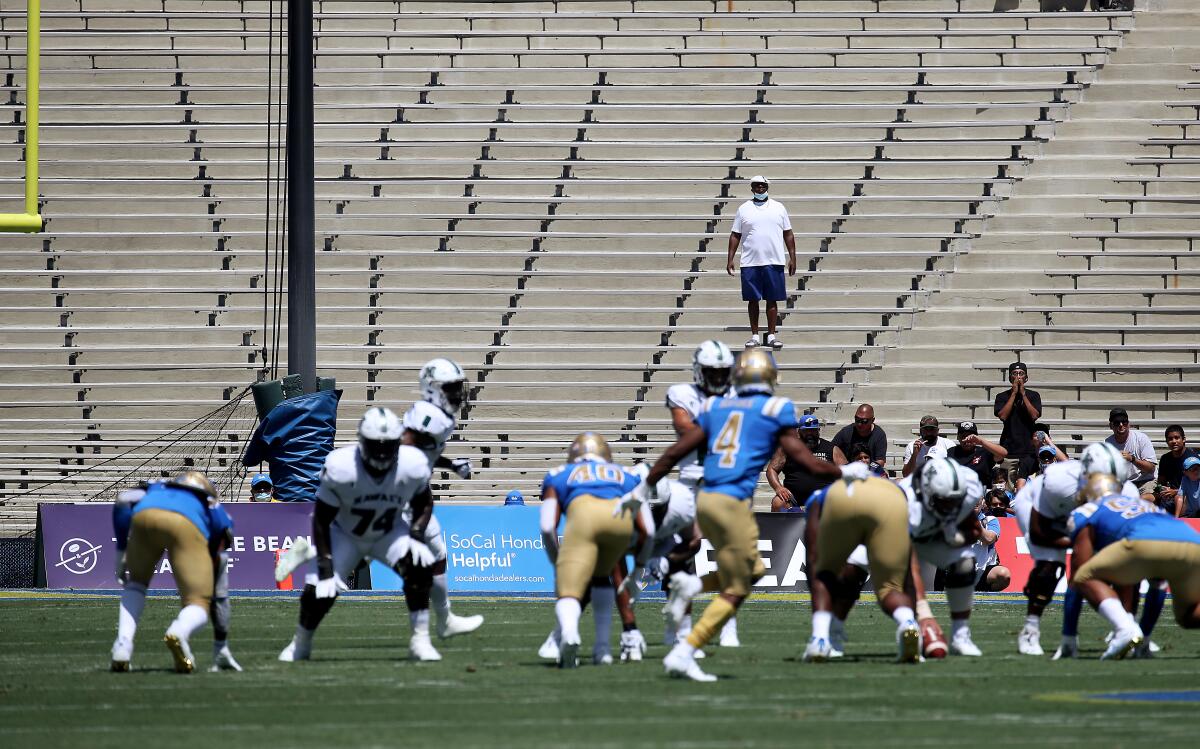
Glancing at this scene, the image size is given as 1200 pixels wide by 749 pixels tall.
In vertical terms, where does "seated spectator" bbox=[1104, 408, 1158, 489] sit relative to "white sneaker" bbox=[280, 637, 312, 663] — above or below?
above

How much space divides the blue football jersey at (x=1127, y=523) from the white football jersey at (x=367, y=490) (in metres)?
3.61

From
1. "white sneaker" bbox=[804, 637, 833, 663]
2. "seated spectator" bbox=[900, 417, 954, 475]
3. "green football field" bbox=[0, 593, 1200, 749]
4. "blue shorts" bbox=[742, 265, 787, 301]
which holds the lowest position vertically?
"green football field" bbox=[0, 593, 1200, 749]

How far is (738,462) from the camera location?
9555mm

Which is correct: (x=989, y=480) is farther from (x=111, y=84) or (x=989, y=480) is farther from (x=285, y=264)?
(x=111, y=84)

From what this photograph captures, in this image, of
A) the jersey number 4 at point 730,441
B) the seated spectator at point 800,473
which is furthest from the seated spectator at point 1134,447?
the jersey number 4 at point 730,441

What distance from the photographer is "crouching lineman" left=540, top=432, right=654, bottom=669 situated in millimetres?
9539

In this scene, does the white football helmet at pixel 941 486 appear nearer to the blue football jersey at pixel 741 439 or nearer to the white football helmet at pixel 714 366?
the blue football jersey at pixel 741 439

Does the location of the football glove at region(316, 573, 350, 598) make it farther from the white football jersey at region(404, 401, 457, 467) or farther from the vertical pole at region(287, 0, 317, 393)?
the vertical pole at region(287, 0, 317, 393)

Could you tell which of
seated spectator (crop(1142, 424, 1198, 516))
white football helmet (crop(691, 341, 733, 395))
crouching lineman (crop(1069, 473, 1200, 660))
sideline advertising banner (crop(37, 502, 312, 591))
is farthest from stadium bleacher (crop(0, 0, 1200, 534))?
crouching lineman (crop(1069, 473, 1200, 660))

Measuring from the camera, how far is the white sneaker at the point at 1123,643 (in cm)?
1004

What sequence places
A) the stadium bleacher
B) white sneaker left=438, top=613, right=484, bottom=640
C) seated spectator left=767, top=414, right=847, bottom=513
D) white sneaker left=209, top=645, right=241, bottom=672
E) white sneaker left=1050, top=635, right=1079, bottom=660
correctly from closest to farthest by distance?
white sneaker left=209, top=645, right=241, bottom=672 < white sneaker left=1050, top=635, right=1079, bottom=660 < white sneaker left=438, top=613, right=484, bottom=640 < seated spectator left=767, top=414, right=847, bottom=513 < the stadium bleacher

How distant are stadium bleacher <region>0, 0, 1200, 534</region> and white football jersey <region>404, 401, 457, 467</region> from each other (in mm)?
8621

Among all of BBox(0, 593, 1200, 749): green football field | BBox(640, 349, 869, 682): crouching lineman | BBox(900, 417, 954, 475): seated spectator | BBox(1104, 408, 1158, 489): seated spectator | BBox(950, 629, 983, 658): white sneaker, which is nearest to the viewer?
BBox(0, 593, 1200, 749): green football field

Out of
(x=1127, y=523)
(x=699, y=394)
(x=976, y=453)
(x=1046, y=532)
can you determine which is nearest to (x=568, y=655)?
(x=699, y=394)
